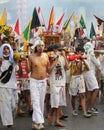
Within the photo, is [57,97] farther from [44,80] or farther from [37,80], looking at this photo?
[37,80]

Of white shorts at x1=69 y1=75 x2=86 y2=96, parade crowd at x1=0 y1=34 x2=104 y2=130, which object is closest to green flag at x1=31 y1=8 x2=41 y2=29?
parade crowd at x1=0 y1=34 x2=104 y2=130

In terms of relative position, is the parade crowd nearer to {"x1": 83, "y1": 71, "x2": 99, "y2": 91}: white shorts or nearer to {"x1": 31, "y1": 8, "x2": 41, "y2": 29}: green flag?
{"x1": 83, "y1": 71, "x2": 99, "y2": 91}: white shorts

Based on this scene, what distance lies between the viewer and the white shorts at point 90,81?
1083cm

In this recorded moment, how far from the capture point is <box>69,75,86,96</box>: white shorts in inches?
409

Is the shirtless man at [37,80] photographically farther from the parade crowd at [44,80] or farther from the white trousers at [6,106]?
the white trousers at [6,106]

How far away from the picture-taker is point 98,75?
43.2 ft

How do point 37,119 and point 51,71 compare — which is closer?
point 37,119

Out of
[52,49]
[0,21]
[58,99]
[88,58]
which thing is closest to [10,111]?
[58,99]

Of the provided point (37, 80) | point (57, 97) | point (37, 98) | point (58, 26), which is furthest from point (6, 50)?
point (58, 26)

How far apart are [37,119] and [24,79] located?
2.50 meters

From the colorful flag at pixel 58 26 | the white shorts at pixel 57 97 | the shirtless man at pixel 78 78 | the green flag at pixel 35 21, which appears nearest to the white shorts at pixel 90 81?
the shirtless man at pixel 78 78

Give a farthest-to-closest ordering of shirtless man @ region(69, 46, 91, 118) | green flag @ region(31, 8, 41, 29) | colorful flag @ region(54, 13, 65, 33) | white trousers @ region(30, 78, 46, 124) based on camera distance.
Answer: colorful flag @ region(54, 13, 65, 33)
green flag @ region(31, 8, 41, 29)
shirtless man @ region(69, 46, 91, 118)
white trousers @ region(30, 78, 46, 124)

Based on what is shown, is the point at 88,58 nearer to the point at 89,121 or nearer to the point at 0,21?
the point at 89,121

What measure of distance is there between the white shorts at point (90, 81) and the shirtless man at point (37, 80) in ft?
7.83
